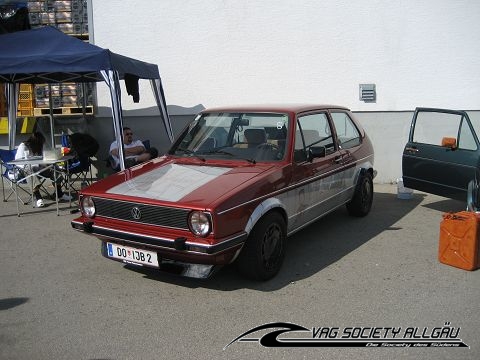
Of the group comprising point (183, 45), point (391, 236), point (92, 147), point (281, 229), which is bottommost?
point (391, 236)

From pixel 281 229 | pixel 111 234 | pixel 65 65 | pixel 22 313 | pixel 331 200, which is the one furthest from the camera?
pixel 65 65

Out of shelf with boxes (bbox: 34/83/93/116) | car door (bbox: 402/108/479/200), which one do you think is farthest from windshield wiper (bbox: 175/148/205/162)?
shelf with boxes (bbox: 34/83/93/116)

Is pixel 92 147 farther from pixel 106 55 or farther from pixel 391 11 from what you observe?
pixel 391 11

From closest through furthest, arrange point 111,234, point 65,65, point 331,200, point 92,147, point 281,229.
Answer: point 111,234 → point 281,229 → point 331,200 → point 65,65 → point 92,147

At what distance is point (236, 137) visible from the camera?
5141 mm

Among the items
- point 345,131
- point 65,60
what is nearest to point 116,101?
point 65,60

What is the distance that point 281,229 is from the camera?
4562 millimetres

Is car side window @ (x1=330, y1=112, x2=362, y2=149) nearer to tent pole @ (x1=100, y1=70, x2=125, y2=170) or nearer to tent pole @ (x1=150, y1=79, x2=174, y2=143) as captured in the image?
tent pole @ (x1=100, y1=70, x2=125, y2=170)

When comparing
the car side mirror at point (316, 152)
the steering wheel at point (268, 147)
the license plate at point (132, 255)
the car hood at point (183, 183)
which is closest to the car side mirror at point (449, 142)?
the car side mirror at point (316, 152)

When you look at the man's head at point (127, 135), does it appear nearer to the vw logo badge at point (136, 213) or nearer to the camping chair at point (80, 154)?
the camping chair at point (80, 154)

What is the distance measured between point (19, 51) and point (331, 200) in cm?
513

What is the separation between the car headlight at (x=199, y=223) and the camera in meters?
3.80

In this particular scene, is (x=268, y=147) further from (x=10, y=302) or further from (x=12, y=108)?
(x=12, y=108)

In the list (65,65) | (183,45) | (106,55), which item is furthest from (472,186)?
(183,45)
